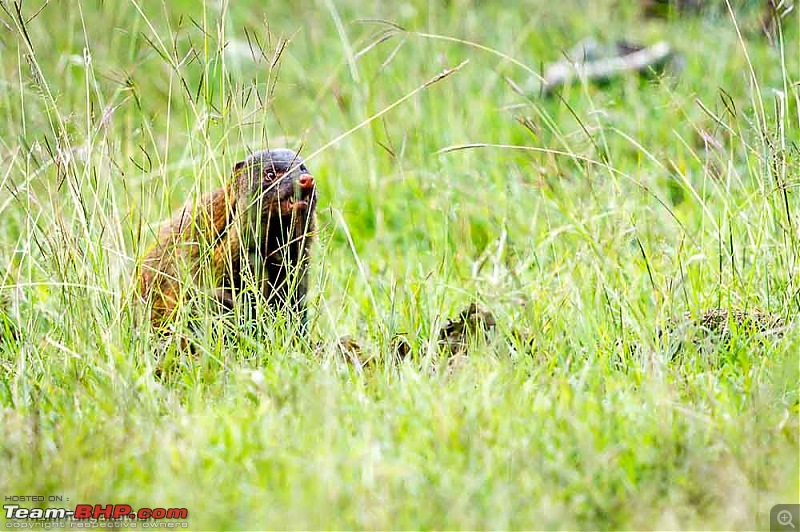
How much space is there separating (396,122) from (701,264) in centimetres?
279

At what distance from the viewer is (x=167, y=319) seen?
353cm

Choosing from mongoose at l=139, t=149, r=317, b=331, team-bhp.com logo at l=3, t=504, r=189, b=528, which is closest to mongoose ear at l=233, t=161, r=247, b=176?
mongoose at l=139, t=149, r=317, b=331

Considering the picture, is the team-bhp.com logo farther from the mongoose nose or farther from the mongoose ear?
the mongoose nose

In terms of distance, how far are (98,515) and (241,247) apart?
120cm

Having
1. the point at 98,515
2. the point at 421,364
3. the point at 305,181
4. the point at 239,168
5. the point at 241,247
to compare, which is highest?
the point at 239,168

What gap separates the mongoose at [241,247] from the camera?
350 centimetres

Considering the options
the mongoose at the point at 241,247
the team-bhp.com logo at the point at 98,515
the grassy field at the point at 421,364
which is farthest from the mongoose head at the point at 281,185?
the team-bhp.com logo at the point at 98,515

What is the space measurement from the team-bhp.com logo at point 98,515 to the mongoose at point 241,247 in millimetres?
1021

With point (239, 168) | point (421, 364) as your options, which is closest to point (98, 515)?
point (421, 364)

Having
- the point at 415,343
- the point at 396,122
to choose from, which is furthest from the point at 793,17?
the point at 415,343

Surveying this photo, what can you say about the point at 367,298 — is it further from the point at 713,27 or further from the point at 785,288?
the point at 713,27

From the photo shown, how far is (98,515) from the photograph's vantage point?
7.97 ft

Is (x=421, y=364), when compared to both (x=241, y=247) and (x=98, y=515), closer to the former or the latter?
(x=241, y=247)

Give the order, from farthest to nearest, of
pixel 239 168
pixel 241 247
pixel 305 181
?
pixel 239 168
pixel 305 181
pixel 241 247
